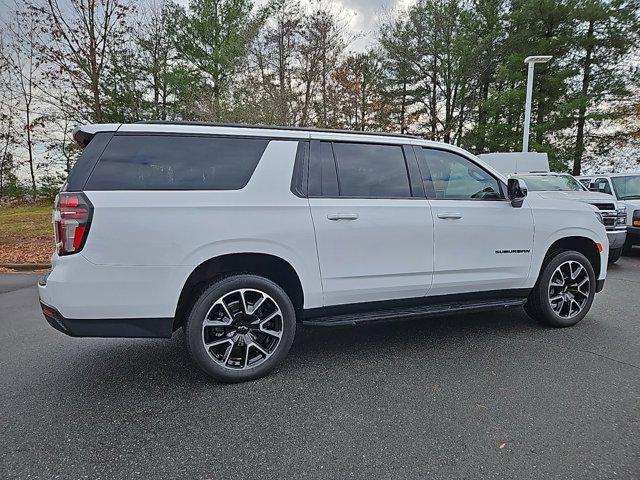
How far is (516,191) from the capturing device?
3.60 m

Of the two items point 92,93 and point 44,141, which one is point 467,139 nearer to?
point 92,93

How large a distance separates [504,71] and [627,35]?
5.81 m

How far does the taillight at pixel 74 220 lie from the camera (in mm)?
2428

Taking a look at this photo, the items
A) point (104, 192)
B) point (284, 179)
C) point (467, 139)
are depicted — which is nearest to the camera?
point (104, 192)

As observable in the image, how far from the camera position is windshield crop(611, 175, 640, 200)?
9.19 meters

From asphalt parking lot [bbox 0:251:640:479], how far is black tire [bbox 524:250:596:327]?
14 cm

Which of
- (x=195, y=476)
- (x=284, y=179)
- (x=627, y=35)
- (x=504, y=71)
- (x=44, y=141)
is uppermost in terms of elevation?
(x=627, y=35)

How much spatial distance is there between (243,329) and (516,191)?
2.75 m

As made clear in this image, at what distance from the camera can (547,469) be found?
1.96 m

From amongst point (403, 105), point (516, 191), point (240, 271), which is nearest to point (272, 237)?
point (240, 271)

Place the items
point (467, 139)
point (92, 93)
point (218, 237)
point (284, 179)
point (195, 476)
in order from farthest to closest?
point (467, 139)
point (92, 93)
point (284, 179)
point (218, 237)
point (195, 476)

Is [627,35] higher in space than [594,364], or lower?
higher

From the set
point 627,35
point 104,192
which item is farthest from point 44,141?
point 627,35

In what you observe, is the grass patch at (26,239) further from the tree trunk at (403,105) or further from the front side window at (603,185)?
the tree trunk at (403,105)
